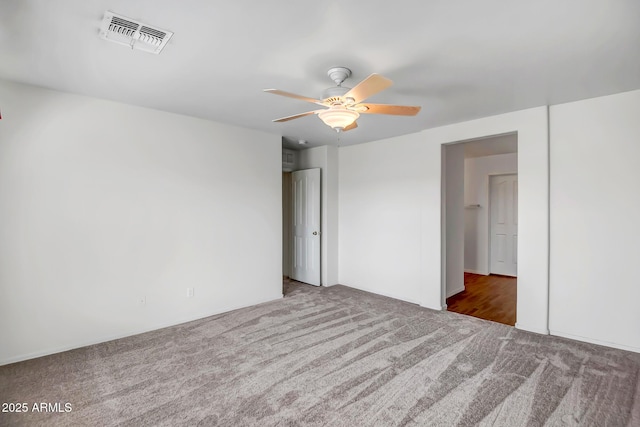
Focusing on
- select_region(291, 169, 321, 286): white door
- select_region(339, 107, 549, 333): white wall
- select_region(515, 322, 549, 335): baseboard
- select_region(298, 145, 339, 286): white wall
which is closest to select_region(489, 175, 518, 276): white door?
select_region(339, 107, 549, 333): white wall

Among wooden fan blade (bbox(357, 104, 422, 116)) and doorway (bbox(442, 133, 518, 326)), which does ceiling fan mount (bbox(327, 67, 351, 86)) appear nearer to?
wooden fan blade (bbox(357, 104, 422, 116))

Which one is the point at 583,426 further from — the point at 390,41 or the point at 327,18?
Result: the point at 327,18

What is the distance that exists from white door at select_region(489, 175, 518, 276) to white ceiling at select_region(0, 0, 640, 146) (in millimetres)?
3698

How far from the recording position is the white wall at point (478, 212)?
6.47 metres

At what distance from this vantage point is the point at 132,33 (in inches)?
74.8

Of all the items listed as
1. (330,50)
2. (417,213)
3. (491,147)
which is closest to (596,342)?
(417,213)

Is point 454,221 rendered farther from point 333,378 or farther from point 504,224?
point 333,378

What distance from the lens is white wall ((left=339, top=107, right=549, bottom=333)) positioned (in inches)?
131

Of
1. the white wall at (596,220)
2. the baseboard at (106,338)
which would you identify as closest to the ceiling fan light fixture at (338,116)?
the white wall at (596,220)

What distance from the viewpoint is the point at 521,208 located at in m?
3.45

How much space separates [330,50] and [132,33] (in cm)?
125

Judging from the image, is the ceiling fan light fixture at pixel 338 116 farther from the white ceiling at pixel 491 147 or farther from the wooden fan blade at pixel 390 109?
the white ceiling at pixel 491 147

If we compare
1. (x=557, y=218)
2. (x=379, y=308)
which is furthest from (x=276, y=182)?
(x=557, y=218)

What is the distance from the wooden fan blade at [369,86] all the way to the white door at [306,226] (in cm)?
325
